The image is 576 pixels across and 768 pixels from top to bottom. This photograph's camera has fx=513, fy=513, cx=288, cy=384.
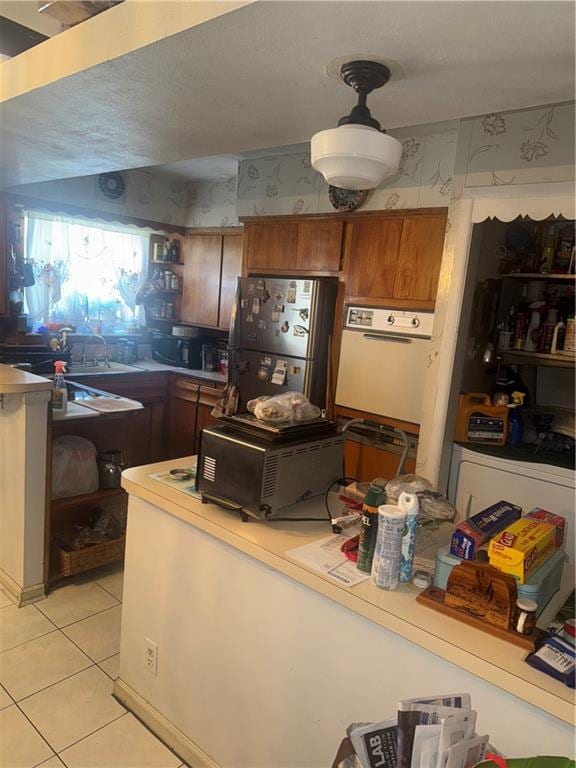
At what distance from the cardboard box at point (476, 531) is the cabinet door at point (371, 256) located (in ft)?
6.42

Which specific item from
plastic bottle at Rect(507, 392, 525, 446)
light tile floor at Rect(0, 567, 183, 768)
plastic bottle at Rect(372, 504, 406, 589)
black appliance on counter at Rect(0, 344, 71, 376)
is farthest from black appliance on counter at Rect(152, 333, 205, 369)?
plastic bottle at Rect(372, 504, 406, 589)

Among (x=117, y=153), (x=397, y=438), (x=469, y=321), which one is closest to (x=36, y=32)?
(x=117, y=153)

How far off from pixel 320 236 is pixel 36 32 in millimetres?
1919

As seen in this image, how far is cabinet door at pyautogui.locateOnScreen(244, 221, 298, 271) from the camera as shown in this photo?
3.60 m

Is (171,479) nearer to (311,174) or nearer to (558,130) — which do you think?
(558,130)

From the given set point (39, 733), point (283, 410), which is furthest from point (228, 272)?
point (39, 733)

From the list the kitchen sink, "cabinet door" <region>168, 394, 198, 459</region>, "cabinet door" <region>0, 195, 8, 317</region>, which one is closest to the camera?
"cabinet door" <region>0, 195, 8, 317</region>

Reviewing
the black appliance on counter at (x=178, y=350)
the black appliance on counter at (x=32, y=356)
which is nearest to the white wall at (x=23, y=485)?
the black appliance on counter at (x=32, y=356)

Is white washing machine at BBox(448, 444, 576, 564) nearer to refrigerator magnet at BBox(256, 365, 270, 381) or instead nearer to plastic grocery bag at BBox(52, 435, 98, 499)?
refrigerator magnet at BBox(256, 365, 270, 381)

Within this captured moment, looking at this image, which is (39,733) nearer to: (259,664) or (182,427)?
(259,664)

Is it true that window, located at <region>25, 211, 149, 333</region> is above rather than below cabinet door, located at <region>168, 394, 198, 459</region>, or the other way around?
above

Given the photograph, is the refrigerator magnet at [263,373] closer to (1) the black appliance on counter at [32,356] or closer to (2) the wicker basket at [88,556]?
(2) the wicker basket at [88,556]

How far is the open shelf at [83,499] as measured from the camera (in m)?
2.53

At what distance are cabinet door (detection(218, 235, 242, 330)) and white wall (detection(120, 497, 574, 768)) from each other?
282 centimetres
